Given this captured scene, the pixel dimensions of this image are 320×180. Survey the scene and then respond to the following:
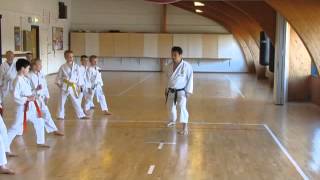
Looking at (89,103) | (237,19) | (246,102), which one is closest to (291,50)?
(246,102)

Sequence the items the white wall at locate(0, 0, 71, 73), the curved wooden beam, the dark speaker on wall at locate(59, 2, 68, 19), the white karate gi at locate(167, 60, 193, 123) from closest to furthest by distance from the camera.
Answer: the white karate gi at locate(167, 60, 193, 123) → the curved wooden beam → the white wall at locate(0, 0, 71, 73) → the dark speaker on wall at locate(59, 2, 68, 19)

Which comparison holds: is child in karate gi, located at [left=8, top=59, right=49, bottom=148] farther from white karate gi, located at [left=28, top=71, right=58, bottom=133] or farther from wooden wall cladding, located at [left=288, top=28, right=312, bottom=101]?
wooden wall cladding, located at [left=288, top=28, right=312, bottom=101]

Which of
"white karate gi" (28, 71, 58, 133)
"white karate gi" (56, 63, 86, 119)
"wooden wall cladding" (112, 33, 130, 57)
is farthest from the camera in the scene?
"wooden wall cladding" (112, 33, 130, 57)

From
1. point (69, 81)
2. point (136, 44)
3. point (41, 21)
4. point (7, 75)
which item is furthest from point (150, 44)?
point (69, 81)

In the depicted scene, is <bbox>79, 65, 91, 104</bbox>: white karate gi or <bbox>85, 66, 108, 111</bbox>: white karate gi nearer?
<bbox>79, 65, 91, 104</bbox>: white karate gi

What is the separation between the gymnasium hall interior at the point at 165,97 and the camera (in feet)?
21.3

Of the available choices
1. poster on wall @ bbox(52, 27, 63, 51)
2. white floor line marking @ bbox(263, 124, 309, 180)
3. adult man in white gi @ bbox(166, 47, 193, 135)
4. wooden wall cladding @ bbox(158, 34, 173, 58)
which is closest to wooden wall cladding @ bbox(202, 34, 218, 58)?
wooden wall cladding @ bbox(158, 34, 173, 58)

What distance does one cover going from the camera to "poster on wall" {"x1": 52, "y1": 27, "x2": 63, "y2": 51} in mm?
24344

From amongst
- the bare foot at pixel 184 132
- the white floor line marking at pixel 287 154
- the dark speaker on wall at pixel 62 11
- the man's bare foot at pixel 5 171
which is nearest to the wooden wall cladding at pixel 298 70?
the white floor line marking at pixel 287 154

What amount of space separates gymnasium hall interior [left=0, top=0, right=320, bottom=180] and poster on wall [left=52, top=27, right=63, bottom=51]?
0.62 ft

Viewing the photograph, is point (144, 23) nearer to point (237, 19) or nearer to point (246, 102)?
point (237, 19)

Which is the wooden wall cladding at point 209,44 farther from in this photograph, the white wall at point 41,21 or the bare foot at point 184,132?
the bare foot at point 184,132

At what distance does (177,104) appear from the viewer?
28.9ft

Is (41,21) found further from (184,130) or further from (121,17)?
(184,130)
